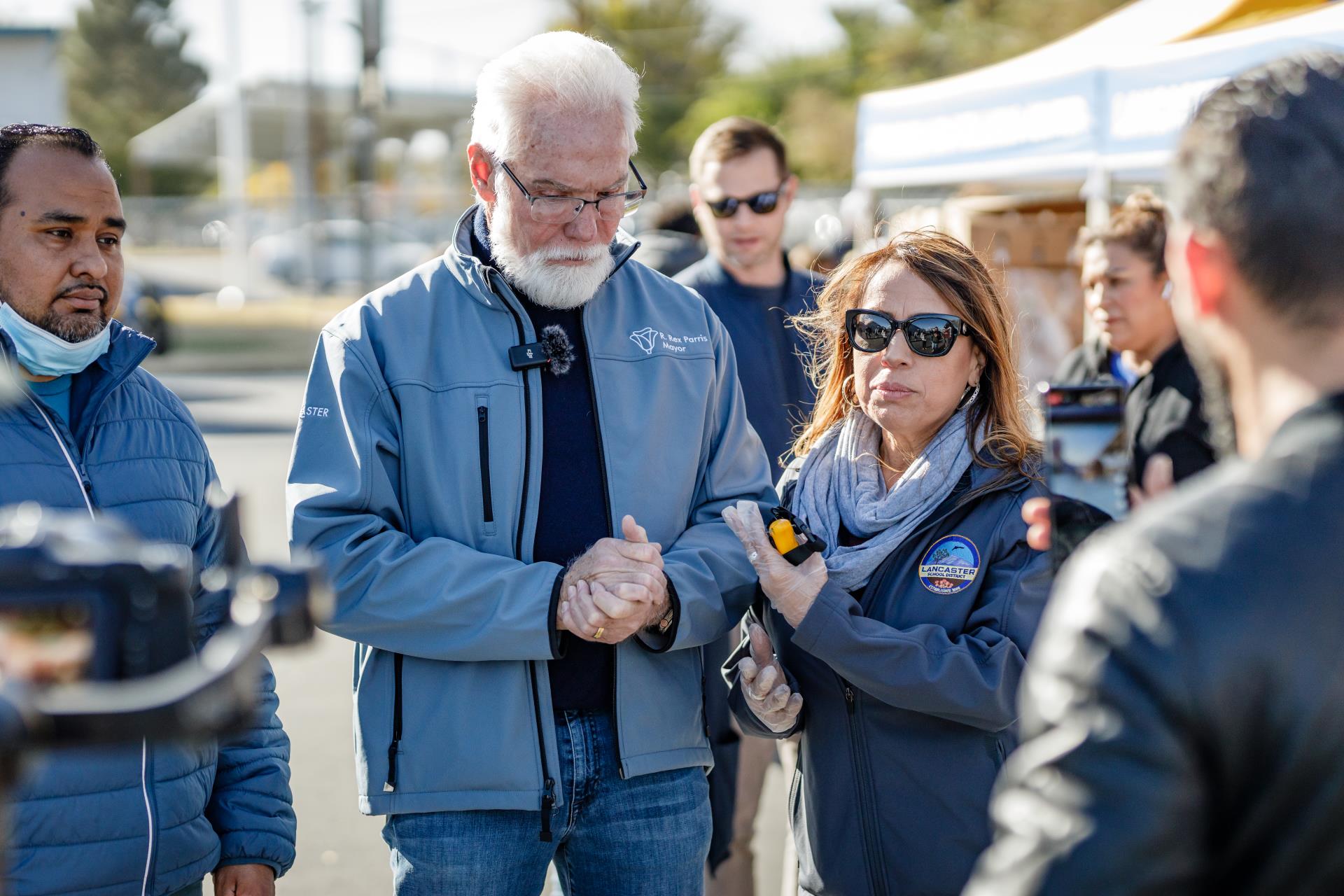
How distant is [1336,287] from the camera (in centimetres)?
119

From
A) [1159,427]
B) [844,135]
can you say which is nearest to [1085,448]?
→ [1159,427]

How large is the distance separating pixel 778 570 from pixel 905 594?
0.93 feet

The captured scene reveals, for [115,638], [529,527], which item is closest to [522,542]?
[529,527]

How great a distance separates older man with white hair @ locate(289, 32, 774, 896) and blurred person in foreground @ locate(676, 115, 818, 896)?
110 cm

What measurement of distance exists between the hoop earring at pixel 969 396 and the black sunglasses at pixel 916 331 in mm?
133

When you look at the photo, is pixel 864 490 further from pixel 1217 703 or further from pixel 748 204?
pixel 748 204

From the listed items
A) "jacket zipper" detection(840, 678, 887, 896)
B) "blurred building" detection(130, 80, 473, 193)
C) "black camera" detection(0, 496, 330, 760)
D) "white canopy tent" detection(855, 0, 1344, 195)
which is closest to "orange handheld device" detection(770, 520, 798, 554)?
"jacket zipper" detection(840, 678, 887, 896)

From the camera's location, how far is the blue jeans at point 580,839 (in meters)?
2.37

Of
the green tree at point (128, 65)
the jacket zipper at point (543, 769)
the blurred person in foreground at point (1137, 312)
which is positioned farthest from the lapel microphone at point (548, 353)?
the green tree at point (128, 65)

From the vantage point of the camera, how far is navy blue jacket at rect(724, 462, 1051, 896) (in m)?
2.33

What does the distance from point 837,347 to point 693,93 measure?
57877 millimetres

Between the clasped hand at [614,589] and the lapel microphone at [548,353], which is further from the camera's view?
the lapel microphone at [548,353]

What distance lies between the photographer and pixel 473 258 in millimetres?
2574

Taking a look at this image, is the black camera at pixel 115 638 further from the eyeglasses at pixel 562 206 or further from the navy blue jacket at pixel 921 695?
the eyeglasses at pixel 562 206
